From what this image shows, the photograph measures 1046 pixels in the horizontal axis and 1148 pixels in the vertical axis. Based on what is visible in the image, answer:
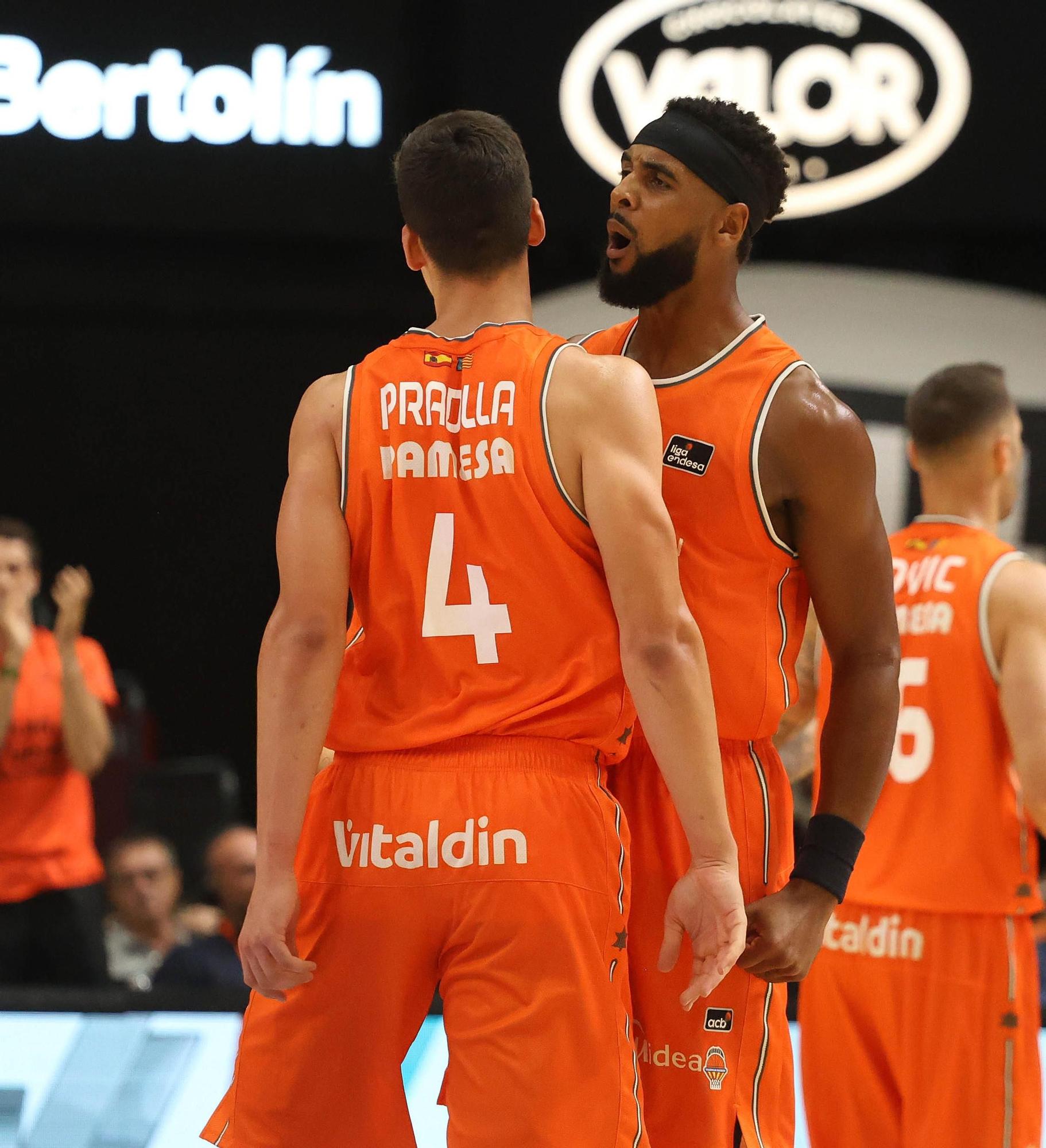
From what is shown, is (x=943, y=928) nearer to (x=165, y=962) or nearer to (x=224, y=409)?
(x=165, y=962)

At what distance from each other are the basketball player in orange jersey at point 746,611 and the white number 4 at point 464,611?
47cm

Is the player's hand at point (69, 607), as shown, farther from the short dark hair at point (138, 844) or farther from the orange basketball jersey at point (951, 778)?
the orange basketball jersey at point (951, 778)

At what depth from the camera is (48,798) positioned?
5738 mm

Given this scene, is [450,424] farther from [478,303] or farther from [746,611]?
[746,611]

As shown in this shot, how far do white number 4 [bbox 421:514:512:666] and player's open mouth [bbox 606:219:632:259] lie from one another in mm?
691

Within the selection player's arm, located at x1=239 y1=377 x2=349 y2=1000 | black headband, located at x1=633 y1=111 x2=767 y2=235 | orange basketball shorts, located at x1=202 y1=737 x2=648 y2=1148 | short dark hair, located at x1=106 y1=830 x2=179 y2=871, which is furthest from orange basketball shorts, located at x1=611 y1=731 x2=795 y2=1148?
short dark hair, located at x1=106 y1=830 x2=179 y2=871

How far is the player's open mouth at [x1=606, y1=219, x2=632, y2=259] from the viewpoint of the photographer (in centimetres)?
279

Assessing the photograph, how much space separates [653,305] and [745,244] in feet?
0.71

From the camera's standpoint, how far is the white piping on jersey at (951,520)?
12.8 ft

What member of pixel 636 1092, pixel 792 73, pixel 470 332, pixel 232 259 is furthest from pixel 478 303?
pixel 232 259

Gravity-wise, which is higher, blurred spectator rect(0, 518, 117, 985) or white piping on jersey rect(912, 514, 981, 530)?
white piping on jersey rect(912, 514, 981, 530)

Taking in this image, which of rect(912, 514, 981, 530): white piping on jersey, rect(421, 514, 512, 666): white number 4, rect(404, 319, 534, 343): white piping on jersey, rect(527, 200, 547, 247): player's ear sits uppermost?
rect(527, 200, 547, 247): player's ear

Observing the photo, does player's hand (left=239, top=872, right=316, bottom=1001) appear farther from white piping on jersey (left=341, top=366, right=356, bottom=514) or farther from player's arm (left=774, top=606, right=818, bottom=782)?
player's arm (left=774, top=606, right=818, bottom=782)

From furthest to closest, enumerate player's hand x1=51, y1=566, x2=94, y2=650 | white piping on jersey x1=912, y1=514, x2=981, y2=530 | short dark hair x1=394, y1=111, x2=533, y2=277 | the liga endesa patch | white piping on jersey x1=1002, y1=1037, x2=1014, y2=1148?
1. player's hand x1=51, y1=566, x2=94, y2=650
2. white piping on jersey x1=912, y1=514, x2=981, y2=530
3. white piping on jersey x1=1002, y1=1037, x2=1014, y2=1148
4. the liga endesa patch
5. short dark hair x1=394, y1=111, x2=533, y2=277
